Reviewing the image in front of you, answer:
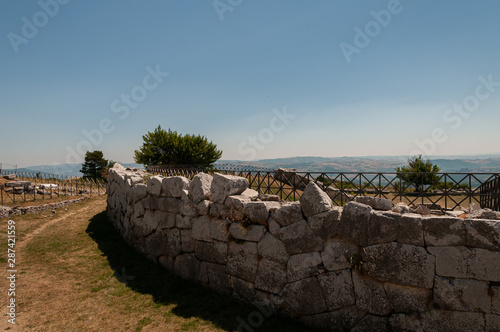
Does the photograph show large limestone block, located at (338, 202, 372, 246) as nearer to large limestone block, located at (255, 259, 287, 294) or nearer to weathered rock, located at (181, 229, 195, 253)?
large limestone block, located at (255, 259, 287, 294)

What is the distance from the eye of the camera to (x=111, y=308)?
237 inches

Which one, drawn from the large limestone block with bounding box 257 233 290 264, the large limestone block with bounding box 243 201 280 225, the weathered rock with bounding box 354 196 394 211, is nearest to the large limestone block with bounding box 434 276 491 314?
the weathered rock with bounding box 354 196 394 211

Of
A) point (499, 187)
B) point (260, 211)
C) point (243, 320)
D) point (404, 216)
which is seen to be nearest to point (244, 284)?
point (243, 320)

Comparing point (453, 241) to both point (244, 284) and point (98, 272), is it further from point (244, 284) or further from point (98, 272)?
point (98, 272)

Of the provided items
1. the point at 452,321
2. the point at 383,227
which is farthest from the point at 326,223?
the point at 452,321

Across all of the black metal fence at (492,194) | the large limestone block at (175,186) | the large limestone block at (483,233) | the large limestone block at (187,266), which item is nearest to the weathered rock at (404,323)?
the large limestone block at (483,233)

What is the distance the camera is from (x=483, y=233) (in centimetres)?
427

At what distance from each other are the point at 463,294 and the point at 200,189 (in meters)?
5.51

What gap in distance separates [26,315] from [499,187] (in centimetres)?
1307

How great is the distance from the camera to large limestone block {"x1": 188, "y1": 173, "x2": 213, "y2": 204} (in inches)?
275

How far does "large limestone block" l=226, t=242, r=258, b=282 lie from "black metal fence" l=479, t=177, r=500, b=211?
7.99 meters

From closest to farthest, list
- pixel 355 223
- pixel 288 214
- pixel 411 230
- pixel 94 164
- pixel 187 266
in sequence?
pixel 411 230 → pixel 355 223 → pixel 288 214 → pixel 187 266 → pixel 94 164

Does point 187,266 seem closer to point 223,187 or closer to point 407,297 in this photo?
point 223,187

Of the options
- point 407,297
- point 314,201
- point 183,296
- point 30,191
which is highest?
point 314,201
